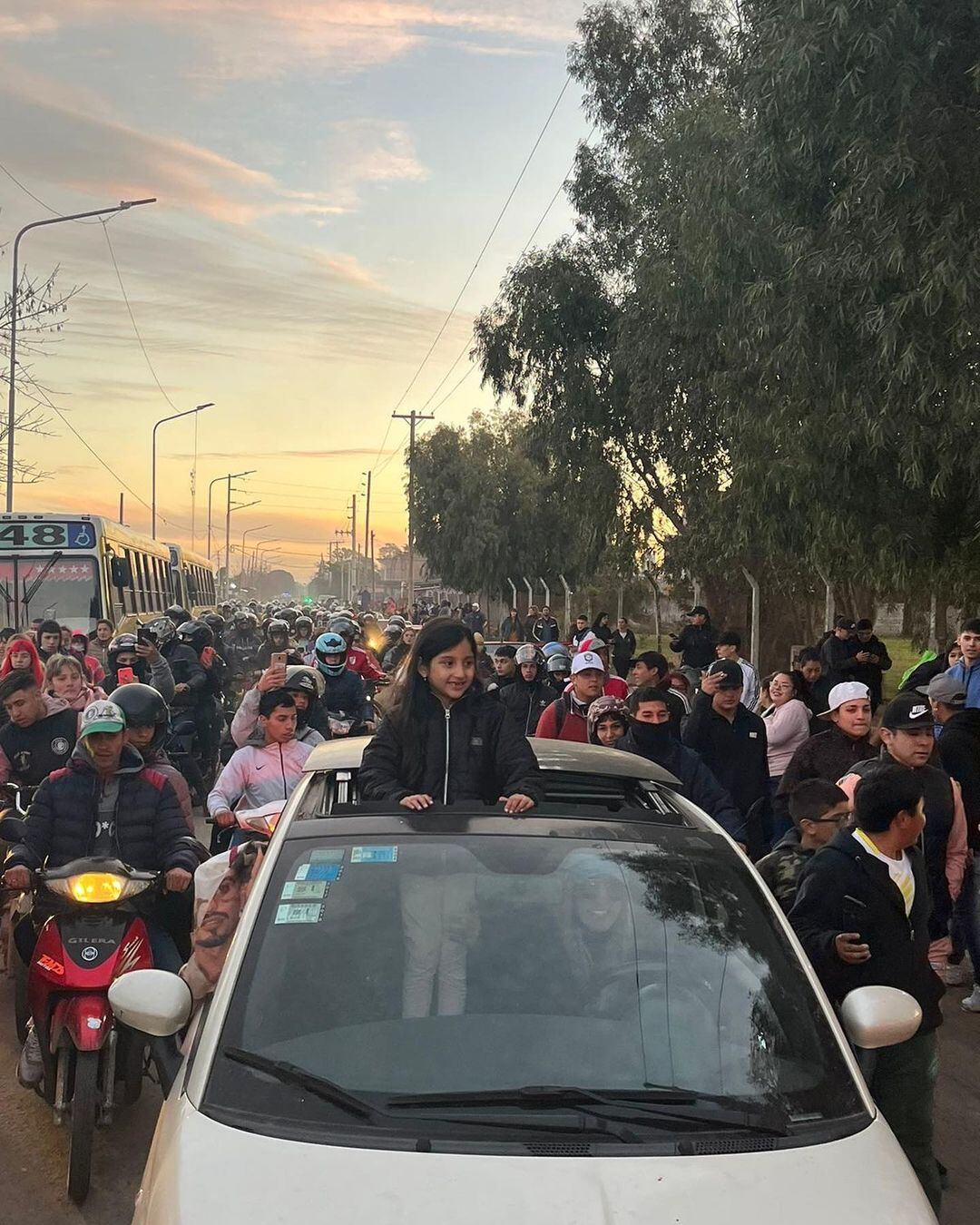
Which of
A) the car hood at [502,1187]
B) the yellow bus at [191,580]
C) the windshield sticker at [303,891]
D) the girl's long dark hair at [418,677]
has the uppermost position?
the girl's long dark hair at [418,677]

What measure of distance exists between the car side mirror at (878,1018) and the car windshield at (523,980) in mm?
136

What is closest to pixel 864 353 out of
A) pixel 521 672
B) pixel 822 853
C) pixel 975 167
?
pixel 975 167

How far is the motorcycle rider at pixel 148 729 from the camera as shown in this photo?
580 cm

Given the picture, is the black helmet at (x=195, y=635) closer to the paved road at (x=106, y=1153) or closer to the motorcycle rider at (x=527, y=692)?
the motorcycle rider at (x=527, y=692)

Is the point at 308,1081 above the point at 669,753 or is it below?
above

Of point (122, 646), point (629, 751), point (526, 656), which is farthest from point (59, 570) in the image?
point (629, 751)

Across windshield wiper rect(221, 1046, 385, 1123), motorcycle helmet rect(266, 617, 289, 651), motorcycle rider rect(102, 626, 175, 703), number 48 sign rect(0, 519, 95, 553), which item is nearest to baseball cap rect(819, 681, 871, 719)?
windshield wiper rect(221, 1046, 385, 1123)

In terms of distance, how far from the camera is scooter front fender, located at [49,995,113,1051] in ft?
15.5

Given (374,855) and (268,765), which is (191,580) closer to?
(268,765)

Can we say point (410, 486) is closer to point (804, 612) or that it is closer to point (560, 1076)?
point (804, 612)

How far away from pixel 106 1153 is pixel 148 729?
7.04 ft

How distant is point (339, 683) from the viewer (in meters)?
10.5

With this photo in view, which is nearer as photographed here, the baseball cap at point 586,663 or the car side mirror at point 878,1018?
the car side mirror at point 878,1018

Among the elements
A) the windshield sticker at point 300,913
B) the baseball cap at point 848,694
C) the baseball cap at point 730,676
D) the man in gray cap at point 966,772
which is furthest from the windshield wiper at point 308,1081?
the man in gray cap at point 966,772
